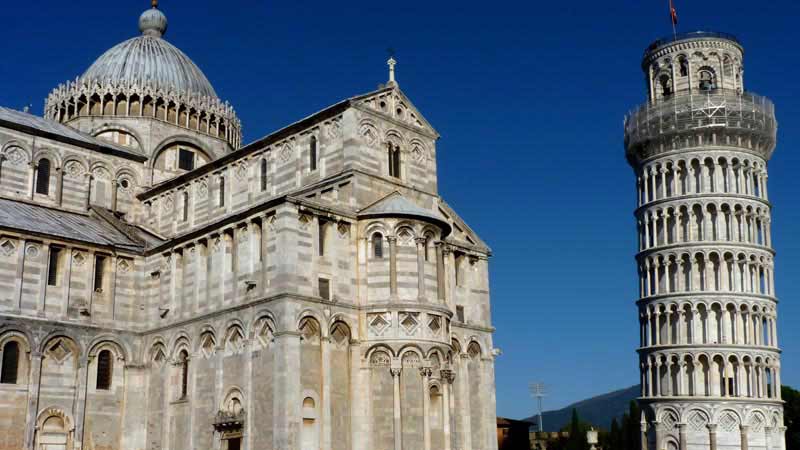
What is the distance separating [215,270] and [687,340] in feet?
119

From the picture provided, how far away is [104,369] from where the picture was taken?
37062 mm

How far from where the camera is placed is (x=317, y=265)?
32.7m

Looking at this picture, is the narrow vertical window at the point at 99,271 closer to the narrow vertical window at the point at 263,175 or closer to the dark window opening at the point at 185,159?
the narrow vertical window at the point at 263,175

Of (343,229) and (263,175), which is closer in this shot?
(343,229)

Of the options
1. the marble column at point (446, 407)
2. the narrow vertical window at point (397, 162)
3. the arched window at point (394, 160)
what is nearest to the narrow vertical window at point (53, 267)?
the arched window at point (394, 160)

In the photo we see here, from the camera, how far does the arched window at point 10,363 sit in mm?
33906

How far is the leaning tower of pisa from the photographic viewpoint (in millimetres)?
57438

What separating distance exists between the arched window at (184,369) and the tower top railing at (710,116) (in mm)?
39542

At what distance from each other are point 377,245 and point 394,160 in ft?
16.4

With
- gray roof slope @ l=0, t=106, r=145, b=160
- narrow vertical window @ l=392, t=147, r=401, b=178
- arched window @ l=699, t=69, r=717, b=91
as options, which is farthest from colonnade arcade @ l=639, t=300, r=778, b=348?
gray roof slope @ l=0, t=106, r=145, b=160

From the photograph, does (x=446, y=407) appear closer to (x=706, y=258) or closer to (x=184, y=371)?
(x=184, y=371)

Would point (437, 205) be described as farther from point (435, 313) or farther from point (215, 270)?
point (215, 270)

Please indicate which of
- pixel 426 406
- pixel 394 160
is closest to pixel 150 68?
pixel 394 160

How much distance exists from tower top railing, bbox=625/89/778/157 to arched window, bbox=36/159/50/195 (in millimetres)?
40212
